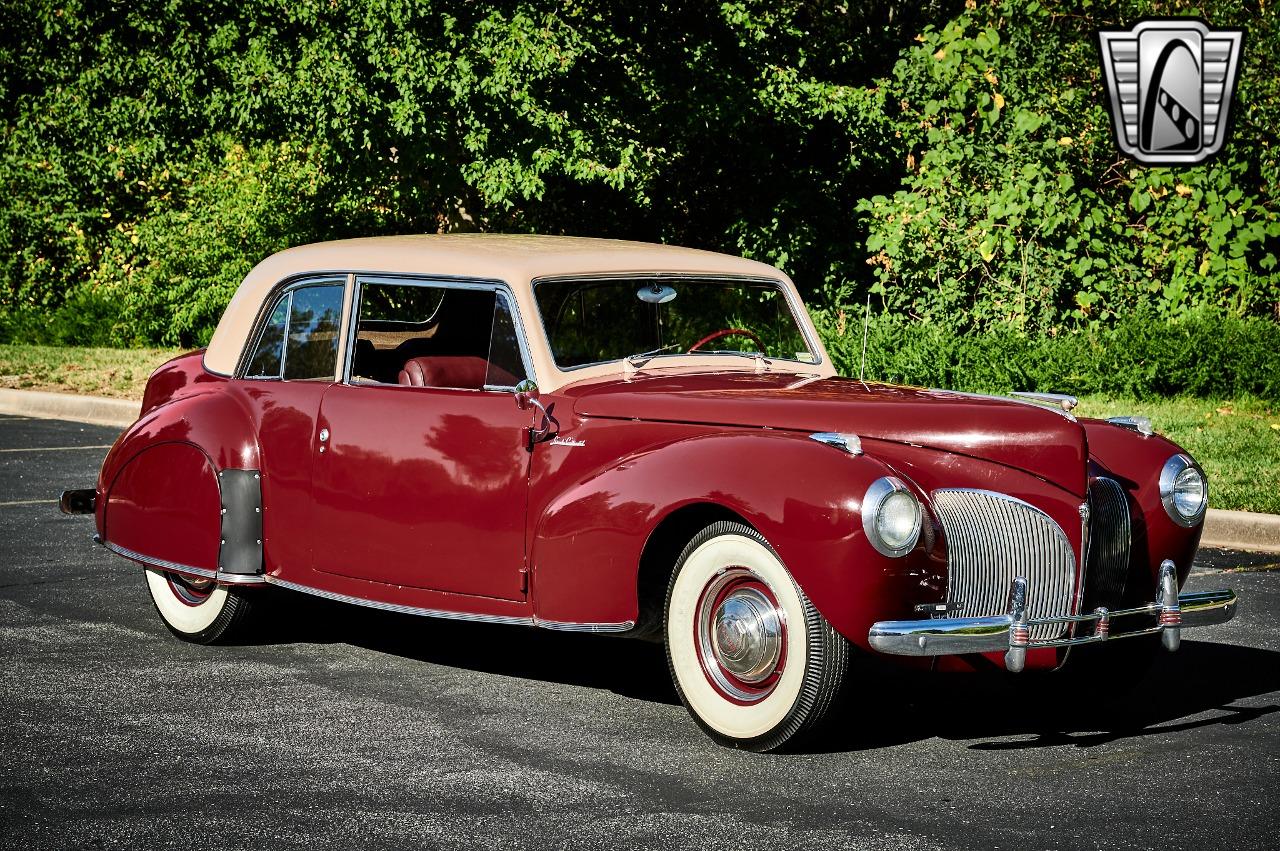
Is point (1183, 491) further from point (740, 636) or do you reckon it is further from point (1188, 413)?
point (1188, 413)

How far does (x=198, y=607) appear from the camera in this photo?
271 inches

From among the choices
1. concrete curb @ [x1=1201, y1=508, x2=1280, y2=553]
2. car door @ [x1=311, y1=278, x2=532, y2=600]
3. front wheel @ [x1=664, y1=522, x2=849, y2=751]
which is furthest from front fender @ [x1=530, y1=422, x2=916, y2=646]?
concrete curb @ [x1=1201, y1=508, x2=1280, y2=553]

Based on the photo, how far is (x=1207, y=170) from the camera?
14273 mm

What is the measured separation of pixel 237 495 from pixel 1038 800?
330cm

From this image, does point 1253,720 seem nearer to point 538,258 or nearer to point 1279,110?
point 538,258

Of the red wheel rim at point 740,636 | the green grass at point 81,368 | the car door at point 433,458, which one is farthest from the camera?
the green grass at point 81,368

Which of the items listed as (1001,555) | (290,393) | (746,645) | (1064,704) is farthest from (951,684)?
(290,393)

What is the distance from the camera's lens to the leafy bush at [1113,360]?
13.5m

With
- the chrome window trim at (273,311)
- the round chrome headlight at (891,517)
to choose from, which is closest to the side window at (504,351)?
the chrome window trim at (273,311)

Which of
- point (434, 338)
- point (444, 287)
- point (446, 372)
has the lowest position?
point (446, 372)

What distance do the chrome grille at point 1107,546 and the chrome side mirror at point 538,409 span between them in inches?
71.7

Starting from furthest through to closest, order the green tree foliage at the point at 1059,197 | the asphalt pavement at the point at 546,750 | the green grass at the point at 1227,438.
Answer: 1. the green tree foliage at the point at 1059,197
2. the green grass at the point at 1227,438
3. the asphalt pavement at the point at 546,750

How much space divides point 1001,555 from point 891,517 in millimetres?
475

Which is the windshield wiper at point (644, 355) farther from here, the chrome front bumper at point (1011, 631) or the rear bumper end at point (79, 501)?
the rear bumper end at point (79, 501)
